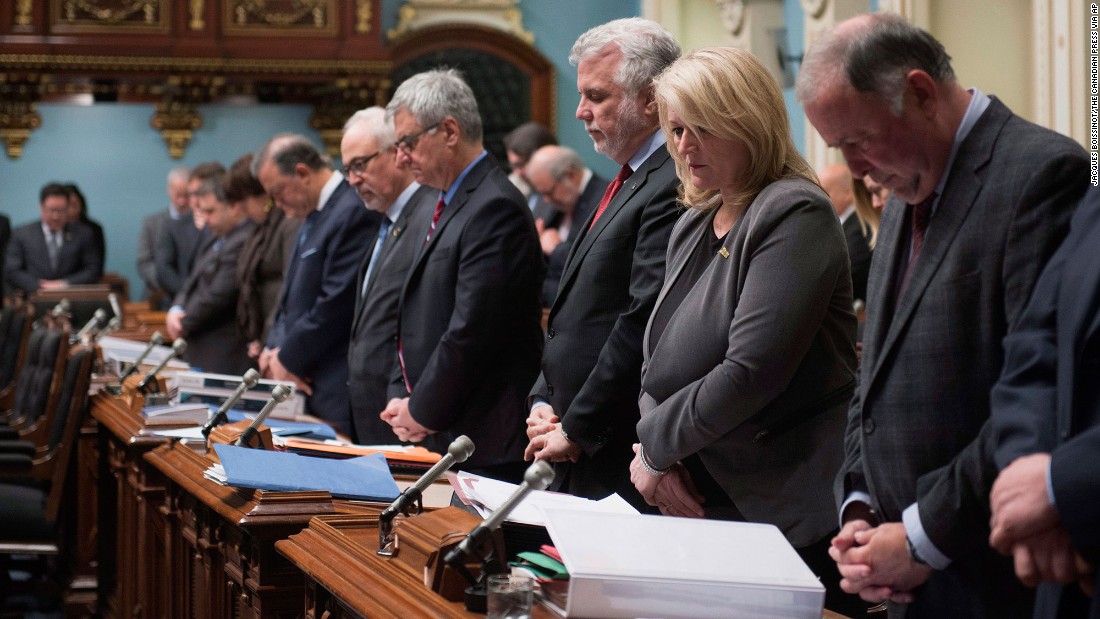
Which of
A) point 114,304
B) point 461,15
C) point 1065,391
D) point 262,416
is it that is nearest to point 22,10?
point 461,15

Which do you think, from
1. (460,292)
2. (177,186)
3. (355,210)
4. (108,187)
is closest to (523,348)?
(460,292)

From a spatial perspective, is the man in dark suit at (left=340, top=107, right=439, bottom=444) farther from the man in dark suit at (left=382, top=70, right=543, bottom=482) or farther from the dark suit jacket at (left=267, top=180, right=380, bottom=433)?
the dark suit jacket at (left=267, top=180, right=380, bottom=433)

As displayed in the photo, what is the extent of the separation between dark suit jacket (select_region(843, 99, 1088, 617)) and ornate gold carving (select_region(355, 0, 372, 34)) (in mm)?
9032

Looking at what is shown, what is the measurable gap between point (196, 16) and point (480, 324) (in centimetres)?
775

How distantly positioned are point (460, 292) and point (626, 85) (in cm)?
85

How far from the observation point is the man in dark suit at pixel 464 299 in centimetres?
340

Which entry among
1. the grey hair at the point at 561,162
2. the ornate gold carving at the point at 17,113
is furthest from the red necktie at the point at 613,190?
the ornate gold carving at the point at 17,113

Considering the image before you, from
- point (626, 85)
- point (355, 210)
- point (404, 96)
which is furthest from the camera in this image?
point (355, 210)

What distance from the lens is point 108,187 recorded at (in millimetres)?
11094

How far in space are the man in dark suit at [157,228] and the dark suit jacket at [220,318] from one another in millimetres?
4533

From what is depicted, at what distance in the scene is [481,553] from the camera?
1724 millimetres

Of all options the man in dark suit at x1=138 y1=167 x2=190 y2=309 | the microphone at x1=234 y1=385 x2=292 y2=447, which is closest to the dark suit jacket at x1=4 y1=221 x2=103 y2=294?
the man in dark suit at x1=138 y1=167 x2=190 y2=309

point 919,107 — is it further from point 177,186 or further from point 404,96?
point 177,186

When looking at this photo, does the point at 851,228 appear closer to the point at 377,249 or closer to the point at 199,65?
the point at 377,249
